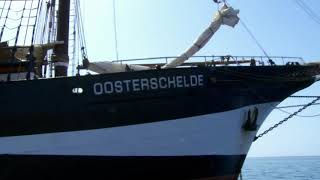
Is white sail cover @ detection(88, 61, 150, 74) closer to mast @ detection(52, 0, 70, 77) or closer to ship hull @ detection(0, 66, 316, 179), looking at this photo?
mast @ detection(52, 0, 70, 77)

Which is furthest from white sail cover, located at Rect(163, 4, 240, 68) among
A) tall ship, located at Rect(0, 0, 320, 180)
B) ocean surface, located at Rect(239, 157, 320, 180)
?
ocean surface, located at Rect(239, 157, 320, 180)

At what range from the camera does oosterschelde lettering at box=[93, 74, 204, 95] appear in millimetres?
11172

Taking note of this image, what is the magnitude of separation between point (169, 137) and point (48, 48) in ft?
16.1

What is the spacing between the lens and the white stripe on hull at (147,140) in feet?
35.7

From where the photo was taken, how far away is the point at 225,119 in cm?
1194

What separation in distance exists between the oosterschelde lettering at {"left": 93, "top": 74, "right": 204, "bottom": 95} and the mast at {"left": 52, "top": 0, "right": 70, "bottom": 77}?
2.82 m

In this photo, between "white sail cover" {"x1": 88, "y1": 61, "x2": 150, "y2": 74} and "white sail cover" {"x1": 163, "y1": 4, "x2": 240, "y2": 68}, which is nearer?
"white sail cover" {"x1": 88, "y1": 61, "x2": 150, "y2": 74}

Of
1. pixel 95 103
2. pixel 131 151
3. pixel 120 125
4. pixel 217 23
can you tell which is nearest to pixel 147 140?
pixel 131 151

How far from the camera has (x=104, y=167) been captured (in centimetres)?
1113

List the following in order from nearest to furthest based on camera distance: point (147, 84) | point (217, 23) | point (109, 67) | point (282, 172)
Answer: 1. point (147, 84)
2. point (109, 67)
3. point (217, 23)
4. point (282, 172)

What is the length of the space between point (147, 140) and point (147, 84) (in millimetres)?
1280

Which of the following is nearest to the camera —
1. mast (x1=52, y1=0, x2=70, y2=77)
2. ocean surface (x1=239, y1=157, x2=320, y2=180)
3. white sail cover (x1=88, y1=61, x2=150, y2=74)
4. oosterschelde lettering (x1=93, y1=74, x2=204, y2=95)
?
oosterschelde lettering (x1=93, y1=74, x2=204, y2=95)

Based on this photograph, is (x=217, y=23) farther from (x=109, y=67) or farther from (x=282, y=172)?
(x=282, y=172)

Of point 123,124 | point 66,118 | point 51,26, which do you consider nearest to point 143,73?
point 123,124
